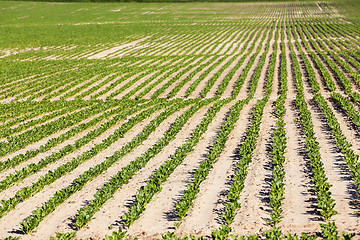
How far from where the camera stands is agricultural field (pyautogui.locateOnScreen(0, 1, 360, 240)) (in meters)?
9.45

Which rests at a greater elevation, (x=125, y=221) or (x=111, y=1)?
(x=111, y=1)

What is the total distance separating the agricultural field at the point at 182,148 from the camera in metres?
9.45

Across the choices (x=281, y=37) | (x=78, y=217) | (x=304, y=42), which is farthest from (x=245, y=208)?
(x=281, y=37)

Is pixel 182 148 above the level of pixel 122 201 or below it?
above

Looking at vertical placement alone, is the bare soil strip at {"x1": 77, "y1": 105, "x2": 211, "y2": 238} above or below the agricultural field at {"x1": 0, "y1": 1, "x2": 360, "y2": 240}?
below

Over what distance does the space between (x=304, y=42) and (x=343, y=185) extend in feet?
133

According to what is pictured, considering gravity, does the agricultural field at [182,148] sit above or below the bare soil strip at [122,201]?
above

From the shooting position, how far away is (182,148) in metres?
14.1

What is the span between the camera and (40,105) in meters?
21.7

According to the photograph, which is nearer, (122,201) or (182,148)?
(122,201)

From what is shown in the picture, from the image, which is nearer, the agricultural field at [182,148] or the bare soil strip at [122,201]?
the bare soil strip at [122,201]

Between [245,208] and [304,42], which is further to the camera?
[304,42]

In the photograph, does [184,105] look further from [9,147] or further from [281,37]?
[281,37]

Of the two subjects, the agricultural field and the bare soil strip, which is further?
the agricultural field
